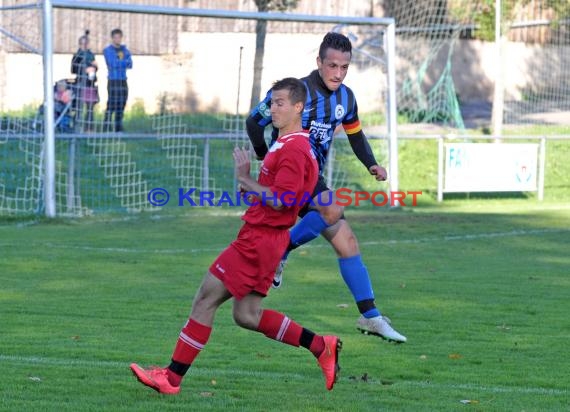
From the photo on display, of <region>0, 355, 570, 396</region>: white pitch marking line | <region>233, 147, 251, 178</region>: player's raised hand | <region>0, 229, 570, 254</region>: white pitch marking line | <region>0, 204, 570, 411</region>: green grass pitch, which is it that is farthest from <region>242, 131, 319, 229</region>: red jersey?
<region>0, 229, 570, 254</region>: white pitch marking line

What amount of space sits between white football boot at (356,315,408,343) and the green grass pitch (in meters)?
0.21

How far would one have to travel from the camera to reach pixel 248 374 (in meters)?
7.46

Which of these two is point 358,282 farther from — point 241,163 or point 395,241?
point 395,241

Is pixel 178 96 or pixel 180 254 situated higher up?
pixel 178 96

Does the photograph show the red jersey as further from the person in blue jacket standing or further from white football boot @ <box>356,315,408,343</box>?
the person in blue jacket standing

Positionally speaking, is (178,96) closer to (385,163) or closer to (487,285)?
(385,163)

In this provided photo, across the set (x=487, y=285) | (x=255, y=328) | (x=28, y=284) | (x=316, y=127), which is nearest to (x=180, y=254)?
(x=28, y=284)

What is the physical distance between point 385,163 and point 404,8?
8.89m

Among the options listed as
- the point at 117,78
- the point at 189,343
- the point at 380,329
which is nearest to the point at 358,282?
the point at 380,329

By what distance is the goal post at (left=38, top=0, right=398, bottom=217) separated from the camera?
56.4 ft

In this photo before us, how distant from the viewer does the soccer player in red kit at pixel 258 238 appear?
6430 millimetres

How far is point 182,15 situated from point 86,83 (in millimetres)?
2042

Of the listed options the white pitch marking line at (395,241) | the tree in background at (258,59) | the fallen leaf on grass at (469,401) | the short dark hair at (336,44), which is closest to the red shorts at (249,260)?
the fallen leaf on grass at (469,401)

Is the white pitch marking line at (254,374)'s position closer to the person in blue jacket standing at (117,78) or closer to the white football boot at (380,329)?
the white football boot at (380,329)
